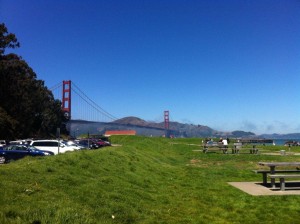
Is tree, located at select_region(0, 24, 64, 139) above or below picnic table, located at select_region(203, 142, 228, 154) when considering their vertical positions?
above

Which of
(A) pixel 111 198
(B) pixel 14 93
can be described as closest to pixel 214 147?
(B) pixel 14 93

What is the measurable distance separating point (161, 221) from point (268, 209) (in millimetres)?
2956

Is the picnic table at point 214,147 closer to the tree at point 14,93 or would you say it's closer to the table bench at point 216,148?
the table bench at point 216,148

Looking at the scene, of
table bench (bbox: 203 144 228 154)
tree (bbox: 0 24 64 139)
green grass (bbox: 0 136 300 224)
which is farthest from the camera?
tree (bbox: 0 24 64 139)

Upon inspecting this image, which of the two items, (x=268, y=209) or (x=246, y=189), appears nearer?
(x=268, y=209)

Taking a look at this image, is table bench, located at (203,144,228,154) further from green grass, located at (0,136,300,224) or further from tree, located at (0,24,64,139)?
tree, located at (0,24,64,139)

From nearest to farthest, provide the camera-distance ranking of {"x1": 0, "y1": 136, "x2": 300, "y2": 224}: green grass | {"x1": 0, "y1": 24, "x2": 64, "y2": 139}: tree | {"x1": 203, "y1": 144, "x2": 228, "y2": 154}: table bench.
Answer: {"x1": 0, "y1": 136, "x2": 300, "y2": 224}: green grass → {"x1": 203, "y1": 144, "x2": 228, "y2": 154}: table bench → {"x1": 0, "y1": 24, "x2": 64, "y2": 139}: tree

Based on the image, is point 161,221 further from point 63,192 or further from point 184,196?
point 184,196

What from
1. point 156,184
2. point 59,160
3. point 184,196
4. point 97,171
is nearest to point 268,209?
point 184,196

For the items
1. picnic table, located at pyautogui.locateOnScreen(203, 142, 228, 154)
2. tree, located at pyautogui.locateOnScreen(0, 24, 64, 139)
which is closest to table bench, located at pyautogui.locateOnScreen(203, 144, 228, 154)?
picnic table, located at pyautogui.locateOnScreen(203, 142, 228, 154)

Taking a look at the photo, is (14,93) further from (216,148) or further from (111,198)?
(111,198)

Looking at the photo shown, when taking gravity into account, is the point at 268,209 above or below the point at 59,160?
below

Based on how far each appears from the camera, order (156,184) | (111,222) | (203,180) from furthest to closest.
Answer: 1. (203,180)
2. (156,184)
3. (111,222)

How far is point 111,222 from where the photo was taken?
6.45 meters
